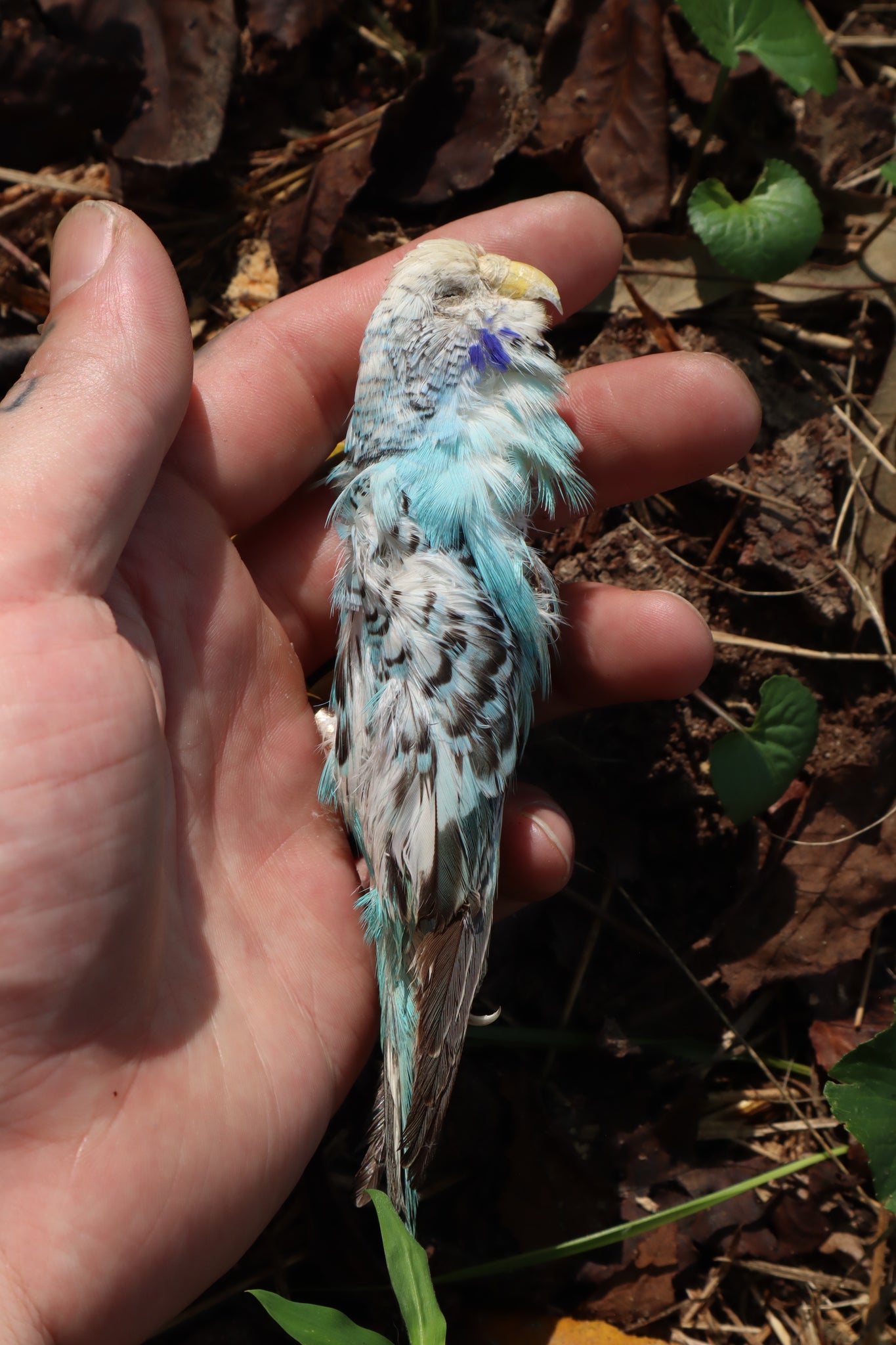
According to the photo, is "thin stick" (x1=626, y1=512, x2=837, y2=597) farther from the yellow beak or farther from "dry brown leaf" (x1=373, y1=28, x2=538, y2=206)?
"dry brown leaf" (x1=373, y1=28, x2=538, y2=206)

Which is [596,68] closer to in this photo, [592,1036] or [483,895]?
[483,895]

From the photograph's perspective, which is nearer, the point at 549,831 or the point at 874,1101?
the point at 874,1101

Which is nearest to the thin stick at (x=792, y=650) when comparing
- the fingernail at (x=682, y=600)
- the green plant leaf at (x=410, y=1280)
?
the fingernail at (x=682, y=600)

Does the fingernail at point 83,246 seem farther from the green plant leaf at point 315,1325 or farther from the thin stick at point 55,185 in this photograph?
the green plant leaf at point 315,1325

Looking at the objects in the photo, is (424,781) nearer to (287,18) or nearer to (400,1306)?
(400,1306)

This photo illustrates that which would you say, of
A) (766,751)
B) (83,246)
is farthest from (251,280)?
(766,751)

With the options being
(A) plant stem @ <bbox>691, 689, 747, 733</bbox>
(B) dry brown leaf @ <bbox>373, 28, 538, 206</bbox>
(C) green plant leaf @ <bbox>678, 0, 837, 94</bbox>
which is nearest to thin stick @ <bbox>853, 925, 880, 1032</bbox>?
(A) plant stem @ <bbox>691, 689, 747, 733</bbox>

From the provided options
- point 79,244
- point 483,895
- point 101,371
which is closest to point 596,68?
point 79,244
